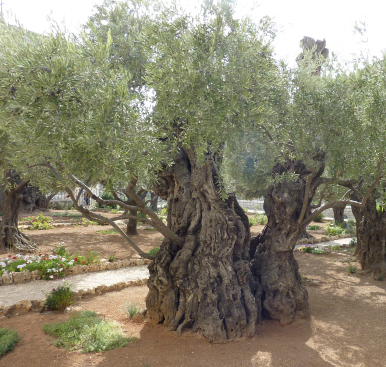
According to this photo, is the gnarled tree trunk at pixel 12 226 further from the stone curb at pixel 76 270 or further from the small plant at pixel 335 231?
the small plant at pixel 335 231

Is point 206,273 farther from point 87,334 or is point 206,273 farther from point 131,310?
point 87,334

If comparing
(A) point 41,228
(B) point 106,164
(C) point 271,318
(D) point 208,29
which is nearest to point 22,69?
(B) point 106,164

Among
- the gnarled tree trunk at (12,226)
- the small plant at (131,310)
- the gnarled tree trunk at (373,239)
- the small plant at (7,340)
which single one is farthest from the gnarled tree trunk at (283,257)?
the gnarled tree trunk at (12,226)

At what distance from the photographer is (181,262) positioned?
6.32 metres

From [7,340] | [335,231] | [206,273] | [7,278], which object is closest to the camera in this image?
[7,340]

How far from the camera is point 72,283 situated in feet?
29.7

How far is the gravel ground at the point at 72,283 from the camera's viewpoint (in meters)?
7.89

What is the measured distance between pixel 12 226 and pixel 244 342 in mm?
10184

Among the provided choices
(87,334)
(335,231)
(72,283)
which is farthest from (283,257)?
(335,231)

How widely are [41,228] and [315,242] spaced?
571 inches

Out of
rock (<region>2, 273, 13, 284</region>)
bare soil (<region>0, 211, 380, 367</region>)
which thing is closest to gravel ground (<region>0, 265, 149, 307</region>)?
rock (<region>2, 273, 13, 284</region>)

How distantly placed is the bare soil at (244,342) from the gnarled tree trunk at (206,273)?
0.28 metres

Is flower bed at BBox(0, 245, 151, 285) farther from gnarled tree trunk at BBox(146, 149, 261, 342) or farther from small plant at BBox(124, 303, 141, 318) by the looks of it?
gnarled tree trunk at BBox(146, 149, 261, 342)

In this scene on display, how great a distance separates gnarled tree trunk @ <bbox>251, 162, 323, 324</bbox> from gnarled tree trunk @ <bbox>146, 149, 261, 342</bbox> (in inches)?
13.8
